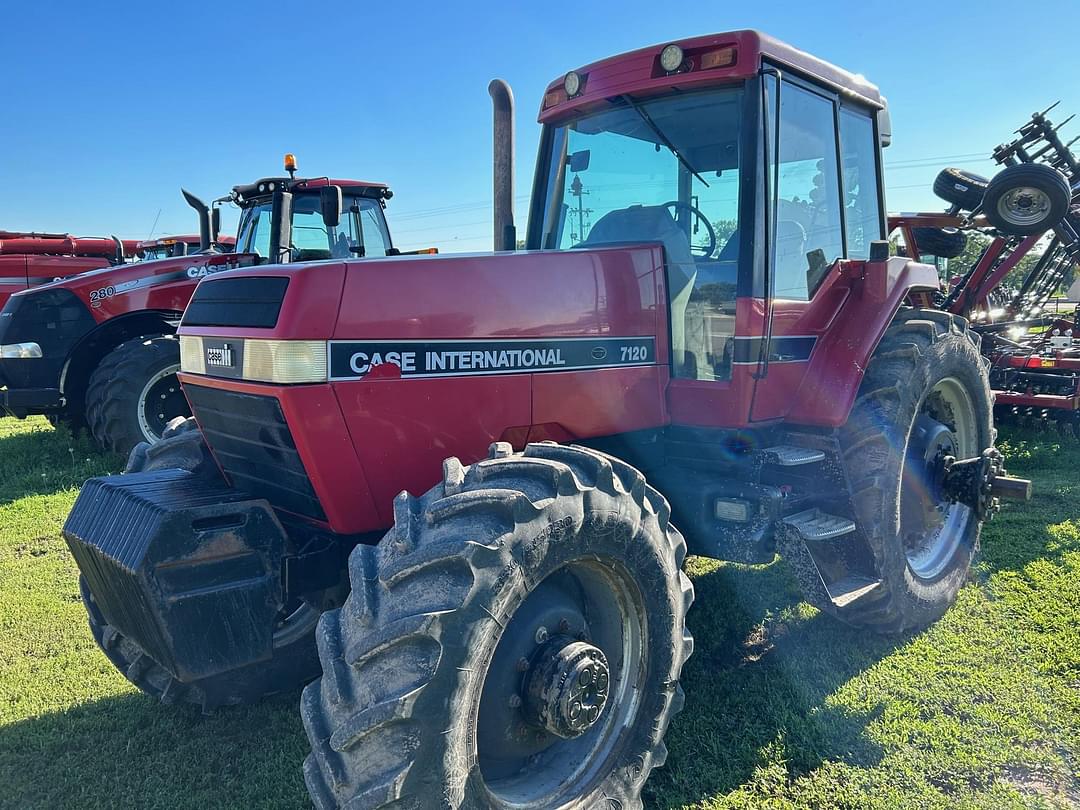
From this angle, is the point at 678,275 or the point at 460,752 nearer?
the point at 460,752

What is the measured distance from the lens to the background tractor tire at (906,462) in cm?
357

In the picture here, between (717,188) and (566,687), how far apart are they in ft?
6.90

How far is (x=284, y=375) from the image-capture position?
2434mm

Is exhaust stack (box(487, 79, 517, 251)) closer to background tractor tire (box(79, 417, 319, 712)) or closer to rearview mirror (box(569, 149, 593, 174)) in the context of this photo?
rearview mirror (box(569, 149, 593, 174))

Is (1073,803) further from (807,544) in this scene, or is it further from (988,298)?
(988,298)

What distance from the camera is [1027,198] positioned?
22.0 ft

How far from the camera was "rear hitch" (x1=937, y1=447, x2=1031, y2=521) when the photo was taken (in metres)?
4.10

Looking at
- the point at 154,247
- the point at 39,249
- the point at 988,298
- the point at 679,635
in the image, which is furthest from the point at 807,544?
the point at 39,249

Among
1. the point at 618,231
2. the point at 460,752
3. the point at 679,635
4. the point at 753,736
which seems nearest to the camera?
the point at 460,752

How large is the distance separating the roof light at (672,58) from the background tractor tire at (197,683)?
2.46 meters

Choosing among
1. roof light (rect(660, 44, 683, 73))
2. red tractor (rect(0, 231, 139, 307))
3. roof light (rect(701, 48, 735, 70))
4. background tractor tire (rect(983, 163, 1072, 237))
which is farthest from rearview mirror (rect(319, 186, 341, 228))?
red tractor (rect(0, 231, 139, 307))

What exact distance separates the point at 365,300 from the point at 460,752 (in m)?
1.35

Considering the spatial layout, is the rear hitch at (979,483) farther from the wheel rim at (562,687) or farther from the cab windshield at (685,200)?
the wheel rim at (562,687)

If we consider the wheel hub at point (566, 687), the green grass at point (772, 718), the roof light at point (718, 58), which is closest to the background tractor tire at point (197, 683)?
the green grass at point (772, 718)
